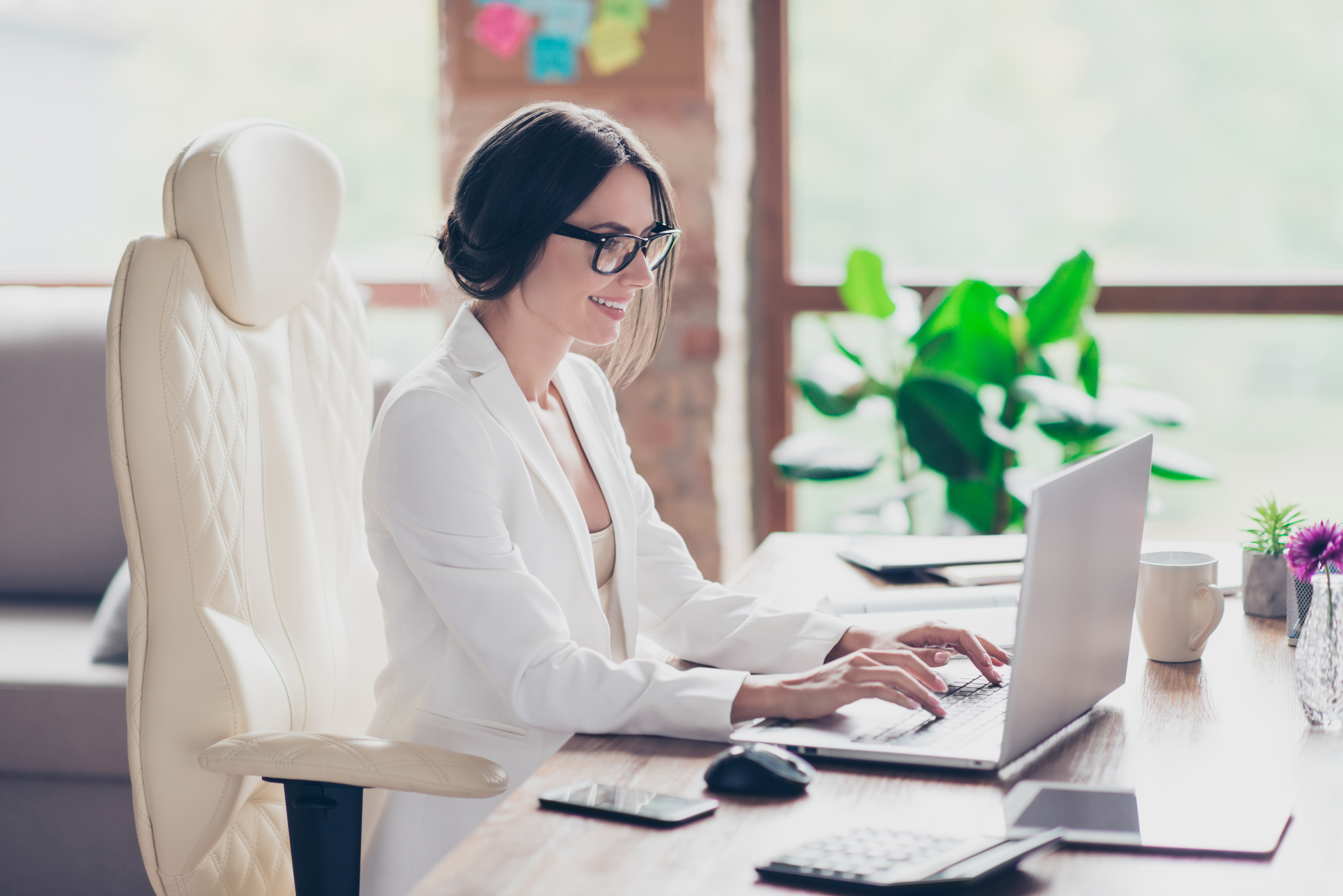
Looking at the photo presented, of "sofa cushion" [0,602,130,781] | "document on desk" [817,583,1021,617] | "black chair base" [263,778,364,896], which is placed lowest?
"sofa cushion" [0,602,130,781]

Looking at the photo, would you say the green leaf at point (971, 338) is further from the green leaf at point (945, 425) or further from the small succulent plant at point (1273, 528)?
the small succulent plant at point (1273, 528)

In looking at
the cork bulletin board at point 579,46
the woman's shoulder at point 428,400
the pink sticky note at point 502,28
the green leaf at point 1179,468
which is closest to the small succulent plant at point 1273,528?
the woman's shoulder at point 428,400

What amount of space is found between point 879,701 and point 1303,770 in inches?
13.7

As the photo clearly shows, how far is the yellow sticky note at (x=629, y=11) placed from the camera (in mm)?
3014

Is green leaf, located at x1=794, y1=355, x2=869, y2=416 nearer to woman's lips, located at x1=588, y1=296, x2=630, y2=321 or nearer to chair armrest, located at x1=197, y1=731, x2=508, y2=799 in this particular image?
woman's lips, located at x1=588, y1=296, x2=630, y2=321

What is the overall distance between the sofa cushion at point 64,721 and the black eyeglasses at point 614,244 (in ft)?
4.15

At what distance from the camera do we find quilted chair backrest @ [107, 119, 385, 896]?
1221 mm

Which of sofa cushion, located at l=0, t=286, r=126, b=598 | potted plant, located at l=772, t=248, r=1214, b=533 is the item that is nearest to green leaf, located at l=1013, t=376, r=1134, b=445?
potted plant, located at l=772, t=248, r=1214, b=533

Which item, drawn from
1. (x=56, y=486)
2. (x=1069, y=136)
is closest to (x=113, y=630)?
(x=56, y=486)

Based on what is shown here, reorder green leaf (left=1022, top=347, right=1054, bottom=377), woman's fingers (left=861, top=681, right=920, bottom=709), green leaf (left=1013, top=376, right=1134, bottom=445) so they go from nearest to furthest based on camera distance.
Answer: woman's fingers (left=861, top=681, right=920, bottom=709) → green leaf (left=1013, top=376, right=1134, bottom=445) → green leaf (left=1022, top=347, right=1054, bottom=377)

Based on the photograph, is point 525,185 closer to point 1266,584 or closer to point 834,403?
point 1266,584

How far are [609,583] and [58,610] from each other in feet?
5.36

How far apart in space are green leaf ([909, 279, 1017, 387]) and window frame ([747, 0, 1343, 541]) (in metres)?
0.43

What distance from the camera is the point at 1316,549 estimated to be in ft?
3.94
